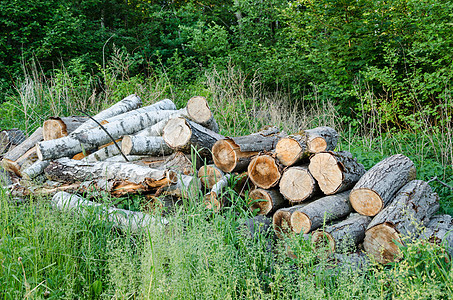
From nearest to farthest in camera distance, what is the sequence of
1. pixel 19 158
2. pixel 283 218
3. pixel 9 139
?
pixel 283 218 → pixel 19 158 → pixel 9 139

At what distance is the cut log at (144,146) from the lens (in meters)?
4.36

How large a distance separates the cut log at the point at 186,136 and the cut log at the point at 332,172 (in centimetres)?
129

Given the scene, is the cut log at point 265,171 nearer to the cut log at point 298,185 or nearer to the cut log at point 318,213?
the cut log at point 298,185

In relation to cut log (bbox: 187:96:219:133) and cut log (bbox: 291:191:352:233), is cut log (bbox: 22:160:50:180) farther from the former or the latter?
cut log (bbox: 291:191:352:233)

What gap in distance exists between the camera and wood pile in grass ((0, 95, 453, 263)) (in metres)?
3.09

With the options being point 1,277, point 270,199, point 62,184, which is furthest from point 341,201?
point 62,184

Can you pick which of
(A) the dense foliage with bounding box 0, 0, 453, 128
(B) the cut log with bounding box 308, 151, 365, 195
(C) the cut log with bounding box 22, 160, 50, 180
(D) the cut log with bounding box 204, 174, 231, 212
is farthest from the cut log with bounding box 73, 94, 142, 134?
(B) the cut log with bounding box 308, 151, 365, 195

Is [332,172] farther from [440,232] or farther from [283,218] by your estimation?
[440,232]

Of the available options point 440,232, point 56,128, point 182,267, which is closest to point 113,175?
point 56,128

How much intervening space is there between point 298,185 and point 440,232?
1280 mm

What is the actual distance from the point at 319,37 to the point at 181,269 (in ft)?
25.2

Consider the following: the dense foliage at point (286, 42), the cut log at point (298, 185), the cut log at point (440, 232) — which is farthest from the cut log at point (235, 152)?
the dense foliage at point (286, 42)

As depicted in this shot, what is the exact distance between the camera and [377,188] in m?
3.25

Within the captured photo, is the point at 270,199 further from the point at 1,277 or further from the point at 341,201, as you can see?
the point at 1,277
